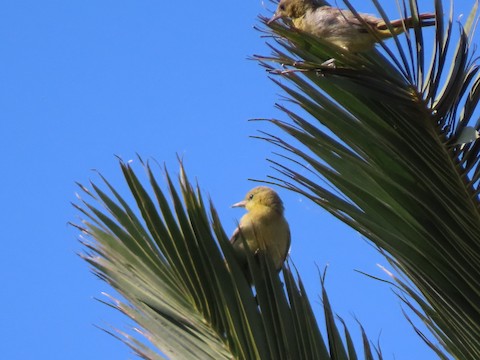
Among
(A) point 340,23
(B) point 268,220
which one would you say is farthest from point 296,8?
(B) point 268,220

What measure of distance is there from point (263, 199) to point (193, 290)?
2.73m

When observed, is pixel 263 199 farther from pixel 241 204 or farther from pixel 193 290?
pixel 193 290

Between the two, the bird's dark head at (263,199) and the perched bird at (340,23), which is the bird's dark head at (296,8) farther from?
the bird's dark head at (263,199)

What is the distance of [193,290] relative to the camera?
279cm

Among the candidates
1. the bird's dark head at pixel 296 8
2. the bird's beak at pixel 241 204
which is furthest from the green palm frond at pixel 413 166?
the bird's beak at pixel 241 204

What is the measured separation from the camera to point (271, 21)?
2994 mm

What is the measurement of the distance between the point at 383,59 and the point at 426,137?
463mm

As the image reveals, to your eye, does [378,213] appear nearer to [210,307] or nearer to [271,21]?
[210,307]

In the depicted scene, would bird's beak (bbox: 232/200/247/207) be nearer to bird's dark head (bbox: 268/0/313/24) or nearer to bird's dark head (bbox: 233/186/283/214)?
bird's dark head (bbox: 233/186/283/214)

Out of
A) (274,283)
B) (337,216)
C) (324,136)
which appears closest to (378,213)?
(337,216)

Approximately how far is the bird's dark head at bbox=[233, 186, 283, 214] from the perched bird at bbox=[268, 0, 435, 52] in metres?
1.28

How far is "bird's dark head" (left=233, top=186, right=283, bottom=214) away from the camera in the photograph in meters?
5.41

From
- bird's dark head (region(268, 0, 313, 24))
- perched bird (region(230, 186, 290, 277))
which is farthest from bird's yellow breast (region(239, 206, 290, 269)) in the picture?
bird's dark head (region(268, 0, 313, 24))

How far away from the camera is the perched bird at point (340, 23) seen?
2.89 meters
